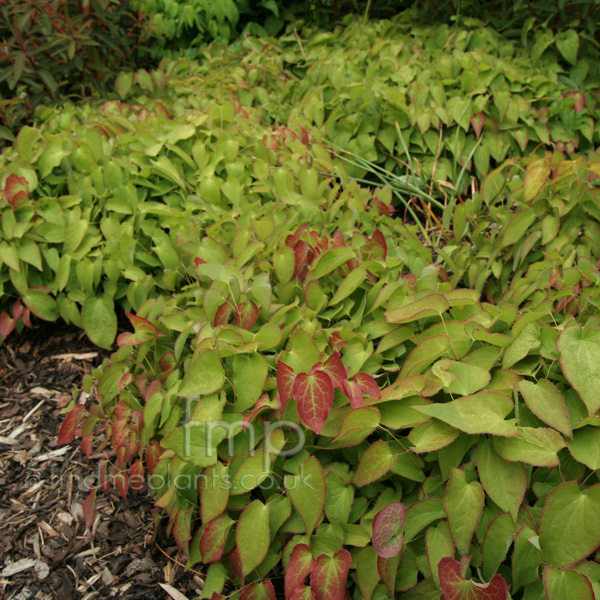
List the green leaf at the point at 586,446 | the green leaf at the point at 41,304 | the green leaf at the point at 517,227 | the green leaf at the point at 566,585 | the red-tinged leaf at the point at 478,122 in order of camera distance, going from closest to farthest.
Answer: the green leaf at the point at 566,585 → the green leaf at the point at 586,446 → the green leaf at the point at 517,227 → the green leaf at the point at 41,304 → the red-tinged leaf at the point at 478,122

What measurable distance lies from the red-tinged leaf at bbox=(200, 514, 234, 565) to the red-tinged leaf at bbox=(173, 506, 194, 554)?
9 centimetres

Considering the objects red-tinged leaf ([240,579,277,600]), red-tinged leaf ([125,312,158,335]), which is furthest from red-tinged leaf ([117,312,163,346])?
red-tinged leaf ([240,579,277,600])

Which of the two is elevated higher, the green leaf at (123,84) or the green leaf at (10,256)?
the green leaf at (123,84)

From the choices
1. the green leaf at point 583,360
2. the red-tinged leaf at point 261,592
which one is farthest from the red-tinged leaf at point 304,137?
the red-tinged leaf at point 261,592

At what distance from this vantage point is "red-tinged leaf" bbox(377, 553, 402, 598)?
1.08 m

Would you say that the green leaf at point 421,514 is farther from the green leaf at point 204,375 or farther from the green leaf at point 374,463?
the green leaf at point 204,375

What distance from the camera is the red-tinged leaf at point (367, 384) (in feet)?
3.86

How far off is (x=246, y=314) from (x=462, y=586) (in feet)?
2.56

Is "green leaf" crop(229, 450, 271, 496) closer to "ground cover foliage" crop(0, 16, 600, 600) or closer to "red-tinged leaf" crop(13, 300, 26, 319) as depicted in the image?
"ground cover foliage" crop(0, 16, 600, 600)

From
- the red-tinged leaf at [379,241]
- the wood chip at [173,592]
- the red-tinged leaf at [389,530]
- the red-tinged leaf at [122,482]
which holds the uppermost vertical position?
the red-tinged leaf at [379,241]

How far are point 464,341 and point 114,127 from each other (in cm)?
191

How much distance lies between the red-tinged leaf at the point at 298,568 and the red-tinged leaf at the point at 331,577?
0.03m

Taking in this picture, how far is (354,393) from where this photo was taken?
1.17 meters

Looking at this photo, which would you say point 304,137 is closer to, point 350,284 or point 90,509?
point 350,284
